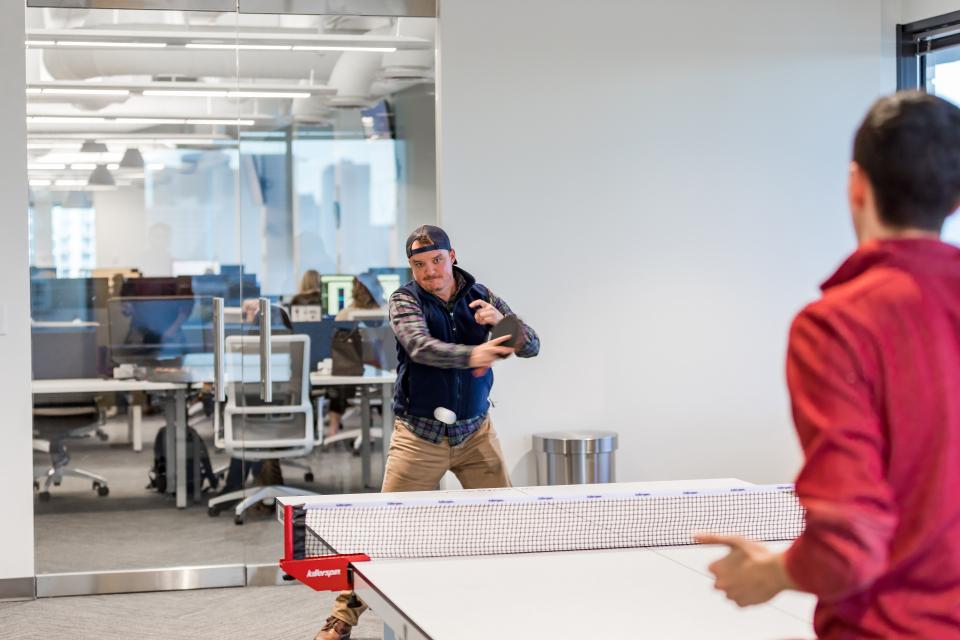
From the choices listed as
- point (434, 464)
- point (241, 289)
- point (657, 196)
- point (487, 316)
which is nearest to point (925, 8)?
point (657, 196)

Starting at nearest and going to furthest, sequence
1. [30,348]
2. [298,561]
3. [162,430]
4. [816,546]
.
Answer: [816,546] → [298,561] → [30,348] → [162,430]

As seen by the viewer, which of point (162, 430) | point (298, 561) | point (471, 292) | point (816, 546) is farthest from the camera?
point (162, 430)

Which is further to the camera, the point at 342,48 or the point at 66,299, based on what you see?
the point at 342,48

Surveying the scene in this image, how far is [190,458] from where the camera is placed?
6.18 metres

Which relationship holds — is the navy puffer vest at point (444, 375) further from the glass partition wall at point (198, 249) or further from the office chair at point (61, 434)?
the office chair at point (61, 434)

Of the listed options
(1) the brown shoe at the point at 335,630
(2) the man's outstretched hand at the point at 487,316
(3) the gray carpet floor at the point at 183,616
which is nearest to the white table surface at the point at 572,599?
(2) the man's outstretched hand at the point at 487,316

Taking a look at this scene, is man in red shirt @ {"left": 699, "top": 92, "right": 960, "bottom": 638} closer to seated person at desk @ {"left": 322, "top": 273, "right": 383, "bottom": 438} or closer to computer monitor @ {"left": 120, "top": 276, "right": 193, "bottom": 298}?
seated person at desk @ {"left": 322, "top": 273, "right": 383, "bottom": 438}

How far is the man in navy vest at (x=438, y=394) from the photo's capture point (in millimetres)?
4434

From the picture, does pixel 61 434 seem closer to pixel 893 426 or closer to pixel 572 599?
pixel 572 599

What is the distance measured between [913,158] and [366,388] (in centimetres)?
505

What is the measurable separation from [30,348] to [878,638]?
16.9ft

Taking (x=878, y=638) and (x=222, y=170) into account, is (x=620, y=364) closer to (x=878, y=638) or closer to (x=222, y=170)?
(x=222, y=170)

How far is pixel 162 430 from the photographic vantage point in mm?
6180

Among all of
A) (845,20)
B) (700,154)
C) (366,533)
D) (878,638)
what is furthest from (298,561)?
(845,20)
